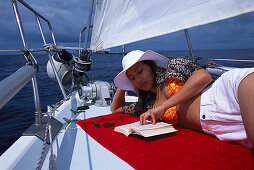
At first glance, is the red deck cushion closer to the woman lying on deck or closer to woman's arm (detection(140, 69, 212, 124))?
the woman lying on deck

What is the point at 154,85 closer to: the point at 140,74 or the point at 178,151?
the point at 140,74

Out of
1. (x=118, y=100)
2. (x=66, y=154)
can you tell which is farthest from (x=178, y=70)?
(x=66, y=154)

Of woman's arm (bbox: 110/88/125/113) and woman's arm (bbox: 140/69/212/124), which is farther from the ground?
woman's arm (bbox: 140/69/212/124)

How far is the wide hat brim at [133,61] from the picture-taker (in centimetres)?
139

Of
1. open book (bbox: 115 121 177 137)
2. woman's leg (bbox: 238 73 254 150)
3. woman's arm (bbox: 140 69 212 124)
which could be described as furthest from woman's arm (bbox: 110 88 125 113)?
woman's leg (bbox: 238 73 254 150)

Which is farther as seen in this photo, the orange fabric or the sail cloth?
the orange fabric

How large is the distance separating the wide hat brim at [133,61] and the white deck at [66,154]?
53 cm

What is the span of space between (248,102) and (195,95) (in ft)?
1.56

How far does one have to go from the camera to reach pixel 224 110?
108 centimetres

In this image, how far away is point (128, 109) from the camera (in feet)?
5.99

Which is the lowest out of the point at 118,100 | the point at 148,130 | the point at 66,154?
the point at 66,154

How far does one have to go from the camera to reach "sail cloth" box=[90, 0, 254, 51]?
2.59 feet

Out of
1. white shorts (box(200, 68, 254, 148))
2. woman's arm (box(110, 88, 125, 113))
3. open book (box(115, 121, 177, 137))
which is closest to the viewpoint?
white shorts (box(200, 68, 254, 148))

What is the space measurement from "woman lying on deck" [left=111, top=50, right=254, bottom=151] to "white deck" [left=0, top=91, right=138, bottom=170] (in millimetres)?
373
